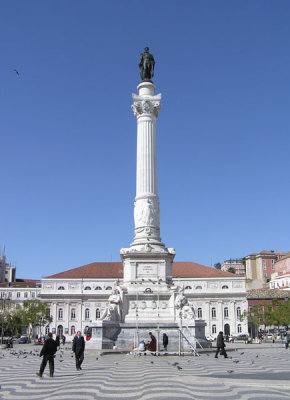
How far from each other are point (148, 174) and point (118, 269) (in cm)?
5077

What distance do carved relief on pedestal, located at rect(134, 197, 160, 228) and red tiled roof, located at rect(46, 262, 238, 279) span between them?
46.5 meters

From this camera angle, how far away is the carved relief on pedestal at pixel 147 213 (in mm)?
32281

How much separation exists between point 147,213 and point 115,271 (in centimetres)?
5029

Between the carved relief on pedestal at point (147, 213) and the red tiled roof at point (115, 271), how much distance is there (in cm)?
4645

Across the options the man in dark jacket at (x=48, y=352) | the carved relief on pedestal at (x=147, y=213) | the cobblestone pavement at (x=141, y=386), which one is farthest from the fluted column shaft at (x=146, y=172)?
the man in dark jacket at (x=48, y=352)

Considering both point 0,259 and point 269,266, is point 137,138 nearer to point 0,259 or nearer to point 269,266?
point 269,266

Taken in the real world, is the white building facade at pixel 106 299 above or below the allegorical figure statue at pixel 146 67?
below

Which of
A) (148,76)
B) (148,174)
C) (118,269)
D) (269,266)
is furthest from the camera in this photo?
(269,266)

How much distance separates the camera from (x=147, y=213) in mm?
32219

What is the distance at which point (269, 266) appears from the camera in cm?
11050

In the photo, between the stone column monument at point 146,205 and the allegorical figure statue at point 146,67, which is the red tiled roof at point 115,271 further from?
the allegorical figure statue at point 146,67

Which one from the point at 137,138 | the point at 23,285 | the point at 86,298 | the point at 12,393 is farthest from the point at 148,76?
the point at 23,285

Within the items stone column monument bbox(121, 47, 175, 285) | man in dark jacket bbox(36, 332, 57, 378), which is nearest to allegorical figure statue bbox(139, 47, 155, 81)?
stone column monument bbox(121, 47, 175, 285)

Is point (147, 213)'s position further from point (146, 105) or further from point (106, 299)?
point (106, 299)
